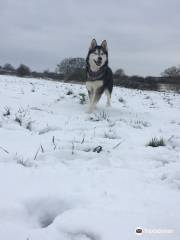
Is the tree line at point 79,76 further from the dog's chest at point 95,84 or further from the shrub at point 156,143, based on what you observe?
the shrub at point 156,143

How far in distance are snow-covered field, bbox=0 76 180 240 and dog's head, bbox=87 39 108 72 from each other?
306 cm

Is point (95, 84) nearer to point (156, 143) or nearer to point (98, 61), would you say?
point (98, 61)

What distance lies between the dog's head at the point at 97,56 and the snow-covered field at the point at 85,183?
10.0 ft

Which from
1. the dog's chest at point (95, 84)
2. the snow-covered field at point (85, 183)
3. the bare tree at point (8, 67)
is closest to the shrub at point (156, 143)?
the snow-covered field at point (85, 183)

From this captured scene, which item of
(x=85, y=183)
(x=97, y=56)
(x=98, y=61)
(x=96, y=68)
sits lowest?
(x=85, y=183)

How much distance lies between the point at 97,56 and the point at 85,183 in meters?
5.30

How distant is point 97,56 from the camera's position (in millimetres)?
7918

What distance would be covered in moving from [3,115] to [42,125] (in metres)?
0.87

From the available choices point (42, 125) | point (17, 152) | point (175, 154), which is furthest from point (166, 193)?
point (42, 125)

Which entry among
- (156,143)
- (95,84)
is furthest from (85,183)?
(95,84)

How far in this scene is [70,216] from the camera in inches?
94.0

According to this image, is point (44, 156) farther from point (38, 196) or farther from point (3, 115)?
point (3, 115)

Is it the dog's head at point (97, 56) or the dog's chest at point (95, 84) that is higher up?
the dog's head at point (97, 56)

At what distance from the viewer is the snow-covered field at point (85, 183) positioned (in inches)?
89.2
